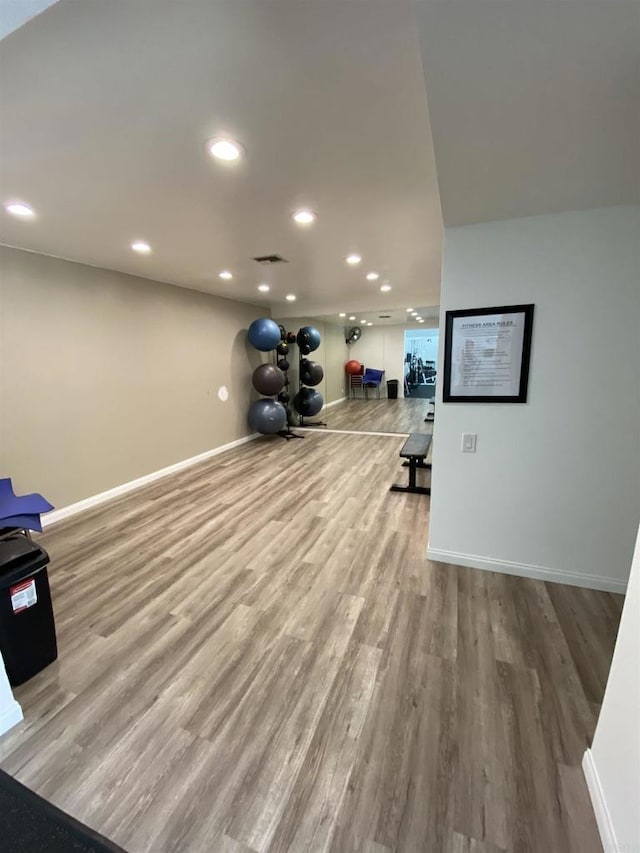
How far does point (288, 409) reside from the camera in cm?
748

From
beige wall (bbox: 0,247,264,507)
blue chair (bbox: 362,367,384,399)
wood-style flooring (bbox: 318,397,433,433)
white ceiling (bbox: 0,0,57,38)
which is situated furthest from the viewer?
blue chair (bbox: 362,367,384,399)

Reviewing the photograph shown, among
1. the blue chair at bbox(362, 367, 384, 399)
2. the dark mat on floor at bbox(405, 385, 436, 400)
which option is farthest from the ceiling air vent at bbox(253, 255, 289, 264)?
the dark mat on floor at bbox(405, 385, 436, 400)

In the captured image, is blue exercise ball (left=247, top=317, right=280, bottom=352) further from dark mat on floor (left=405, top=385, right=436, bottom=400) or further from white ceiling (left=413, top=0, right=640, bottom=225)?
dark mat on floor (left=405, top=385, right=436, bottom=400)

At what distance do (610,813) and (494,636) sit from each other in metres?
0.85

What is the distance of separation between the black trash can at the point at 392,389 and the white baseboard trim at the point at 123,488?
5121 millimetres

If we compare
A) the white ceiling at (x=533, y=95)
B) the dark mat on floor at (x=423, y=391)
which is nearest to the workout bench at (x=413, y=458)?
the white ceiling at (x=533, y=95)

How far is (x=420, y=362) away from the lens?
9078mm

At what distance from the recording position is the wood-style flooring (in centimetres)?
722

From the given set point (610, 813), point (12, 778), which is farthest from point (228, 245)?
point (610, 813)

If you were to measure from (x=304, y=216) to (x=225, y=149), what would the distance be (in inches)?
35.2

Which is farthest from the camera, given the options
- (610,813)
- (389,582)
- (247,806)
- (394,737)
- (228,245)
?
(228,245)

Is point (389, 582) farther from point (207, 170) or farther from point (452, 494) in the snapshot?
point (207, 170)

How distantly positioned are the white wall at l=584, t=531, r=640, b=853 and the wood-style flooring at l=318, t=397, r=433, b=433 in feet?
19.0

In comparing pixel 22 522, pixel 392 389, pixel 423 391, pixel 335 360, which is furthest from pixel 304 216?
pixel 423 391
